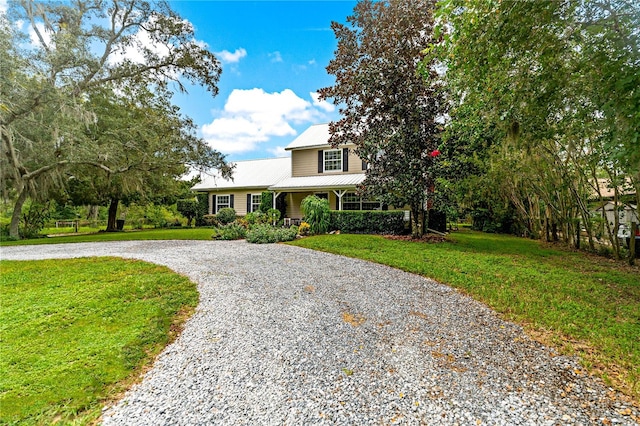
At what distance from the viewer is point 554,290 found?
507 cm

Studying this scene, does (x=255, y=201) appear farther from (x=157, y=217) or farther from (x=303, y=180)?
(x=157, y=217)

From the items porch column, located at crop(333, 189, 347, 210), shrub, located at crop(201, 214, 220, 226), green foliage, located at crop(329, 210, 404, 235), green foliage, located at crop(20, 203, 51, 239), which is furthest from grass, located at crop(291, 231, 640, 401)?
green foliage, located at crop(20, 203, 51, 239)

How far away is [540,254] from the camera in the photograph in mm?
9141

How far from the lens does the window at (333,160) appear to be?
53.9 ft

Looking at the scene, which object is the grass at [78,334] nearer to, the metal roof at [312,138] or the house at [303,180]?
the house at [303,180]

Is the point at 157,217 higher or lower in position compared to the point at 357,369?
higher

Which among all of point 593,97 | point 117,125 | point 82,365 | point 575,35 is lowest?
point 82,365

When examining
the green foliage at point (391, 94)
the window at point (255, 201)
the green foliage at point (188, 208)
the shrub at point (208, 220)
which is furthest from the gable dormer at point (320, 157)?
the green foliage at point (188, 208)

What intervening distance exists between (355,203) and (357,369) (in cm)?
1311

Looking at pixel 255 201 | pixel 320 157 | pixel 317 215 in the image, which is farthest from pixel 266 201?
pixel 317 215

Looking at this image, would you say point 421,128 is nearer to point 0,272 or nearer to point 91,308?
point 91,308

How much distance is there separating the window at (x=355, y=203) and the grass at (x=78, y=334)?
35.9 feet

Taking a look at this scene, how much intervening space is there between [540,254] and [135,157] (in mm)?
16563

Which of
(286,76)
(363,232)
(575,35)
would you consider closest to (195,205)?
(286,76)
